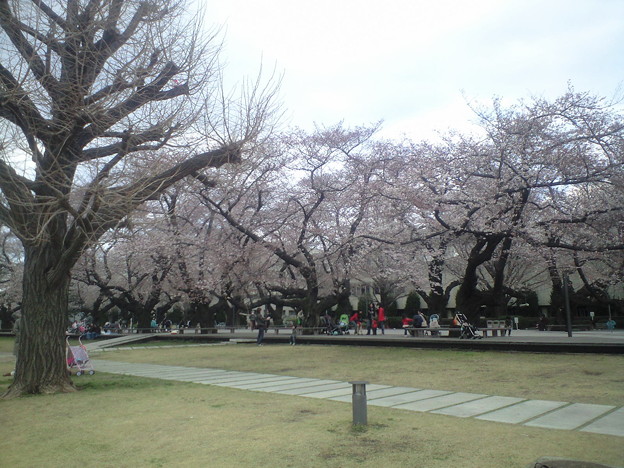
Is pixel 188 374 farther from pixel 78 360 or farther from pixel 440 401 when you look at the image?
pixel 440 401

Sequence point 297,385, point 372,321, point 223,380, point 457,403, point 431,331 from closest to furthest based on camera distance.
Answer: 1. point 457,403
2. point 297,385
3. point 223,380
4. point 431,331
5. point 372,321

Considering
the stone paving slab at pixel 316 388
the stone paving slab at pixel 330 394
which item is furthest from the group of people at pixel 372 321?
the stone paving slab at pixel 330 394

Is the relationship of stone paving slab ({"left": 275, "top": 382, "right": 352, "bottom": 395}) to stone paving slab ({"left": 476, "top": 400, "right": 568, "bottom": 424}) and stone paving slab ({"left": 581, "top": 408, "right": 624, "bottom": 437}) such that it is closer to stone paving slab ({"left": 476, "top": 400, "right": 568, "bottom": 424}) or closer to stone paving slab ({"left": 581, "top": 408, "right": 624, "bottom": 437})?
stone paving slab ({"left": 476, "top": 400, "right": 568, "bottom": 424})

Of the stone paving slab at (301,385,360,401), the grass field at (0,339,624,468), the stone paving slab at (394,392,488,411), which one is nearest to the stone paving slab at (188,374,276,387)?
the grass field at (0,339,624,468)

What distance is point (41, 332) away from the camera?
9367 mm

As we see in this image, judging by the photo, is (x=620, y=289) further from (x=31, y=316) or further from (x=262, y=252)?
(x=31, y=316)

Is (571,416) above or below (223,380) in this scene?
above

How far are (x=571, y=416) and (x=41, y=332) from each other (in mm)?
8903

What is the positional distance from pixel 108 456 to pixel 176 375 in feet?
23.2

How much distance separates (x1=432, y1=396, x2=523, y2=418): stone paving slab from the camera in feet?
21.7

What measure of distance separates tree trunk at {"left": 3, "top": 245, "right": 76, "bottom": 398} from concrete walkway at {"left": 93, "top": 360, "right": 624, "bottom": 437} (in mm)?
2588

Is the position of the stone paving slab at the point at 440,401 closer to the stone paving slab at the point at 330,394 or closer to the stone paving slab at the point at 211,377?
the stone paving slab at the point at 330,394

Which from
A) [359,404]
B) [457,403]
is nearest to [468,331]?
[457,403]

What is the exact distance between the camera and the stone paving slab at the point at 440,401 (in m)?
7.11
